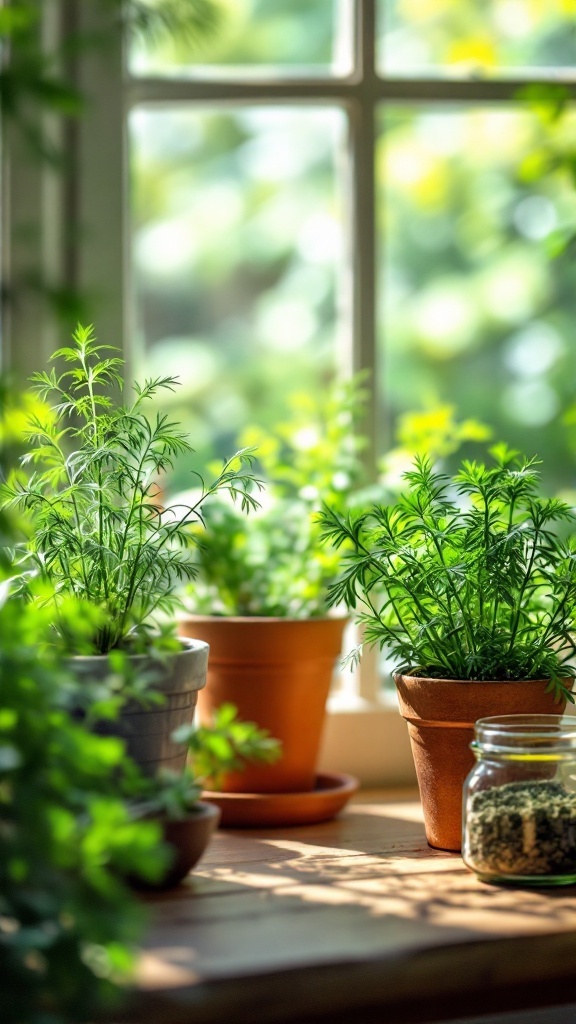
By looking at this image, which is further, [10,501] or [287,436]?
[287,436]

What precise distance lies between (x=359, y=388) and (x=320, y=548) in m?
0.30

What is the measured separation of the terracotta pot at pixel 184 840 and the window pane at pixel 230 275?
2707mm

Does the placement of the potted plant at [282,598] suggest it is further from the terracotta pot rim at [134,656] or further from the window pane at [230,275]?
the window pane at [230,275]

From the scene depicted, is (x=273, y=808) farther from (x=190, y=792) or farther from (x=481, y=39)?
(x=481, y=39)

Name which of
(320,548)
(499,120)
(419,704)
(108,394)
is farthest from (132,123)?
(499,120)

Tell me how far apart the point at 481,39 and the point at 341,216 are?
51cm

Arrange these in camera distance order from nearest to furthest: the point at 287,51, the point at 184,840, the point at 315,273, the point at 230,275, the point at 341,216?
the point at 184,840 < the point at 341,216 < the point at 287,51 < the point at 315,273 < the point at 230,275

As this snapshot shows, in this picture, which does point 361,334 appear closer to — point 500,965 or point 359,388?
point 359,388

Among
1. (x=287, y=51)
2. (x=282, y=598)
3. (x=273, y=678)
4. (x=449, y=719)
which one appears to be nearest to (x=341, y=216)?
(x=287, y=51)

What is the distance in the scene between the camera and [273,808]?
1.33 meters

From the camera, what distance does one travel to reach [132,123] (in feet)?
5.18

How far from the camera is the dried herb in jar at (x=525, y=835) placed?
1.00 metres

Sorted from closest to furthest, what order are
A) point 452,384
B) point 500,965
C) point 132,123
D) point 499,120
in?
point 500,965
point 132,123
point 499,120
point 452,384

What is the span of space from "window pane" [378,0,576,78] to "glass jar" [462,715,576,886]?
1.03 m
